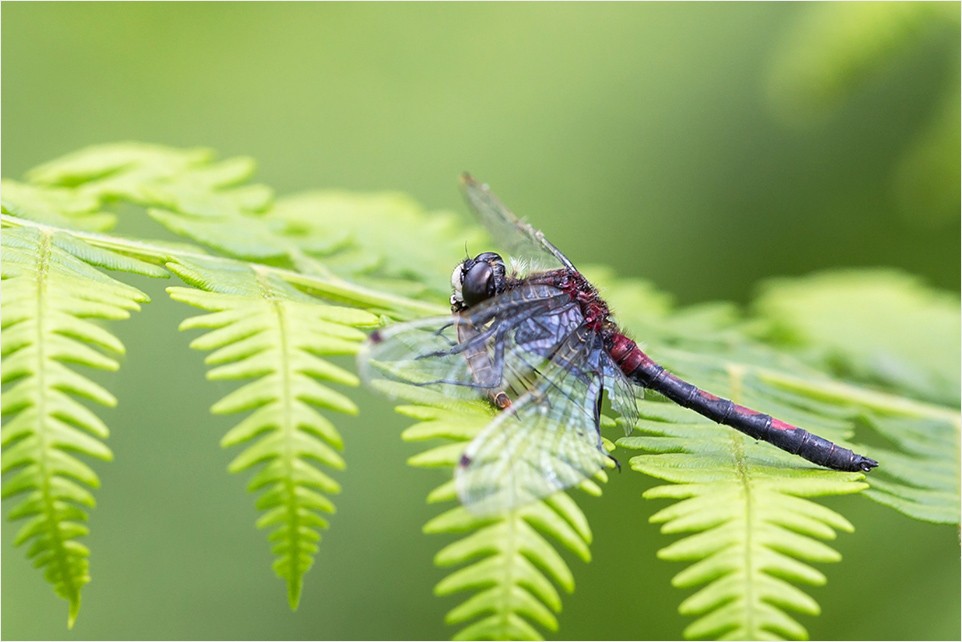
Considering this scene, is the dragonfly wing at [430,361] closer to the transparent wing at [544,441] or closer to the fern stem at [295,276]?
the transparent wing at [544,441]

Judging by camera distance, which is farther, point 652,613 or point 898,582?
point 652,613

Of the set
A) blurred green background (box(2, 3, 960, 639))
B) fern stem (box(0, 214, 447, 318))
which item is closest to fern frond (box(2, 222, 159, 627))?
fern stem (box(0, 214, 447, 318))

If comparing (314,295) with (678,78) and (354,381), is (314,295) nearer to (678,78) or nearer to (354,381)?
(354,381)

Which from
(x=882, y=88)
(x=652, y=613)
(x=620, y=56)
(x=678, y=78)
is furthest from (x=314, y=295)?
(x=620, y=56)

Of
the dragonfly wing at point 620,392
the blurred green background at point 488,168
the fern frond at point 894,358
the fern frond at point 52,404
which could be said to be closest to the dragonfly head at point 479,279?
the dragonfly wing at point 620,392

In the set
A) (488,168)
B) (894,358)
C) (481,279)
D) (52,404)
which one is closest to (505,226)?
(481,279)
